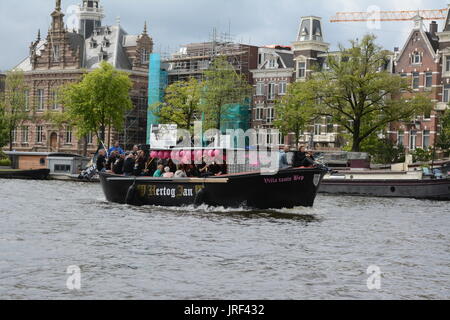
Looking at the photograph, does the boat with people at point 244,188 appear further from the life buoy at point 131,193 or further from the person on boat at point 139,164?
the person on boat at point 139,164

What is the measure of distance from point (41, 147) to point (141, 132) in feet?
43.7

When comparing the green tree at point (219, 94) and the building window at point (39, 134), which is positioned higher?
the green tree at point (219, 94)

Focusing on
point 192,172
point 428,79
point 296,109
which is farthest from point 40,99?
point 192,172

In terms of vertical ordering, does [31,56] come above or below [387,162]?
above

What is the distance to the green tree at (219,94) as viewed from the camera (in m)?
76.9

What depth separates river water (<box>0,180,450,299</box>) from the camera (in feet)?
58.1

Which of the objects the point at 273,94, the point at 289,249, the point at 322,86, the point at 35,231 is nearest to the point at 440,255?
the point at 289,249

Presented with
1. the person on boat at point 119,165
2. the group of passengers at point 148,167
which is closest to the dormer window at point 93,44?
the group of passengers at point 148,167

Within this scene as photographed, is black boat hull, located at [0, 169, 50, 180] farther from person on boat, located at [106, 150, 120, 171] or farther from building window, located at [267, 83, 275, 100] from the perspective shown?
person on boat, located at [106, 150, 120, 171]

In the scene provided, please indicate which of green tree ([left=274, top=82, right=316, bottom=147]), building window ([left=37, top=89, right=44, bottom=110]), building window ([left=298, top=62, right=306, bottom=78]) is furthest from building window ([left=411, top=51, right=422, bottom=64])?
building window ([left=37, top=89, right=44, bottom=110])

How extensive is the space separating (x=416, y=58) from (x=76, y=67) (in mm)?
44548

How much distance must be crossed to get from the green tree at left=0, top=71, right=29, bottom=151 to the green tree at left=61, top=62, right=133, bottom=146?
1099 cm

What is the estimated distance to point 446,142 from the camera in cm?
6681
